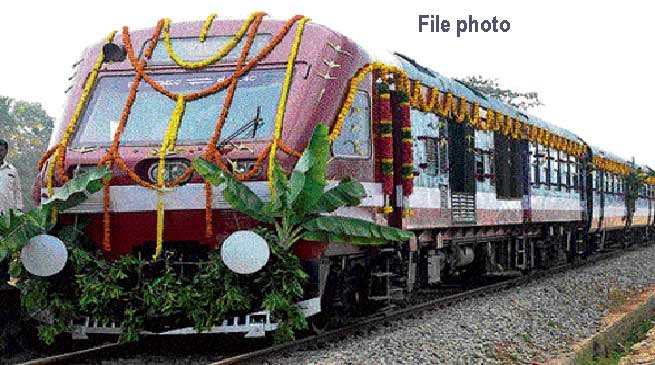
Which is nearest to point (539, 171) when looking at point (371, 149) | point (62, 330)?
point (371, 149)

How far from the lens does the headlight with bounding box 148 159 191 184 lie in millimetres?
8625

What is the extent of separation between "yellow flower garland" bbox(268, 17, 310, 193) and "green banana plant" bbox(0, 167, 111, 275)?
4.36ft

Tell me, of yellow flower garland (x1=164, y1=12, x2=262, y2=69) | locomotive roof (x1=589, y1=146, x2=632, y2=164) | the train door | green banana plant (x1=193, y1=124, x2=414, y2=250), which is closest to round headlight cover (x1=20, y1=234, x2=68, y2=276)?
green banana plant (x1=193, y1=124, x2=414, y2=250)

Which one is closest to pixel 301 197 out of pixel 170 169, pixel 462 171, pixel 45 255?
pixel 170 169

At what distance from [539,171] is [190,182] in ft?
35.5

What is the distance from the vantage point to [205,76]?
30.0 feet

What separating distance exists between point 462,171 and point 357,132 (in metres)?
3.92

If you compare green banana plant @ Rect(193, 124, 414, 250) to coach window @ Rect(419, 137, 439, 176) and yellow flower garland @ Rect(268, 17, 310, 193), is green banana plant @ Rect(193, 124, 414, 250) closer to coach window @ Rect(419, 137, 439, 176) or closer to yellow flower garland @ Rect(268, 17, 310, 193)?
yellow flower garland @ Rect(268, 17, 310, 193)

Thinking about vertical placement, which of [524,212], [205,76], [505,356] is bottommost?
[505,356]

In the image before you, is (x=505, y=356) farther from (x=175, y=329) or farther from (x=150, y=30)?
(x=150, y=30)

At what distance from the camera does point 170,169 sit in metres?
8.66

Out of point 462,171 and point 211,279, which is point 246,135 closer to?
point 211,279

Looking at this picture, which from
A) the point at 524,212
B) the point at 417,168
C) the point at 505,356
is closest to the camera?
the point at 505,356

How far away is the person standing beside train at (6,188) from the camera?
27.9 feet
